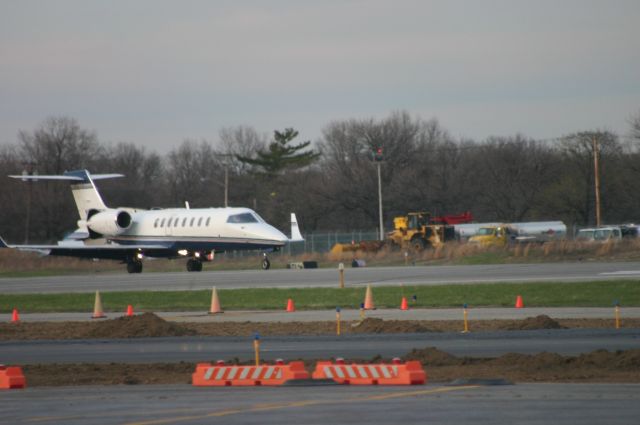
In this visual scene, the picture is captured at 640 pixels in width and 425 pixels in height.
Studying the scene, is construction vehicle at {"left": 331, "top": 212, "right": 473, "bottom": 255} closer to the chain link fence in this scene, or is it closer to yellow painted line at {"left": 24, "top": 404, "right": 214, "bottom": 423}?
the chain link fence

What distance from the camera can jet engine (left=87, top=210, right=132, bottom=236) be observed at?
54.6 meters

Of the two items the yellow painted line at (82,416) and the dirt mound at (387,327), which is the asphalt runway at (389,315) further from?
the yellow painted line at (82,416)

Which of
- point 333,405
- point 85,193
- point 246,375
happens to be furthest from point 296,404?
point 85,193

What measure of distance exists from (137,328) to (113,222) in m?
31.8

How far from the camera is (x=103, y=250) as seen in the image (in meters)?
52.5

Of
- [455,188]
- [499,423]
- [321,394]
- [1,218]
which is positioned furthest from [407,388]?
[455,188]

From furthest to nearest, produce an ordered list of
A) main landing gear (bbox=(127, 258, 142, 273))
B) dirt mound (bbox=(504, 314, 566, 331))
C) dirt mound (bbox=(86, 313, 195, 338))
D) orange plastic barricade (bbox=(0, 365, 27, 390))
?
1. main landing gear (bbox=(127, 258, 142, 273))
2. dirt mound (bbox=(86, 313, 195, 338))
3. dirt mound (bbox=(504, 314, 566, 331))
4. orange plastic barricade (bbox=(0, 365, 27, 390))

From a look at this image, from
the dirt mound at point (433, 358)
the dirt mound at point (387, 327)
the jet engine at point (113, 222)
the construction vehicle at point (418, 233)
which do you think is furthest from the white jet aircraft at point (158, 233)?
the dirt mound at point (433, 358)

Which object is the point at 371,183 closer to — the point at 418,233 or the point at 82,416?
the point at 418,233

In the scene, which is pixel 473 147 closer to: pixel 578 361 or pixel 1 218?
pixel 1 218

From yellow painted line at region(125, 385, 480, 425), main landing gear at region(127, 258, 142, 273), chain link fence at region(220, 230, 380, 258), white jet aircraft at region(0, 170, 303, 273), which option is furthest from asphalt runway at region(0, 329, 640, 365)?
chain link fence at region(220, 230, 380, 258)

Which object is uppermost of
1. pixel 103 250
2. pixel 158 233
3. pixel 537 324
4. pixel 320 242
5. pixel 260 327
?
pixel 158 233

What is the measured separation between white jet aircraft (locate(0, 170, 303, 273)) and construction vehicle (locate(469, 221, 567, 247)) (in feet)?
60.0

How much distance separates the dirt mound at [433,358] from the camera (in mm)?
16312
